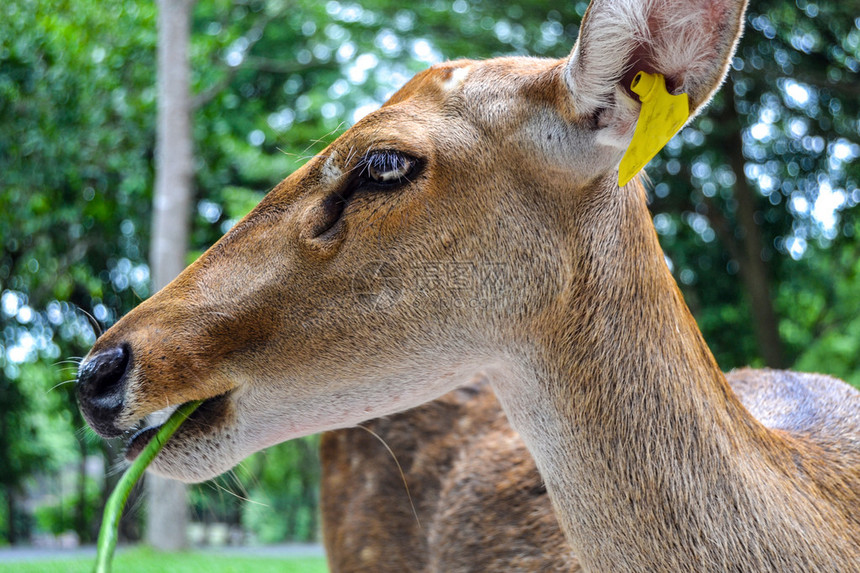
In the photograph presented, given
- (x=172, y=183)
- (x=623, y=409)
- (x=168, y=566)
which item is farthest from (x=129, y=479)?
(x=172, y=183)

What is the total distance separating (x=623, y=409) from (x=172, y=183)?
9299mm

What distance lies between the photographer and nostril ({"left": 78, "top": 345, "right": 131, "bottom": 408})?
1984 millimetres

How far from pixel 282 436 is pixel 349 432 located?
5.09 ft

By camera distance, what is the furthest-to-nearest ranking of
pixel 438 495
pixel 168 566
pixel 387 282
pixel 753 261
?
1. pixel 753 261
2. pixel 168 566
3. pixel 438 495
4. pixel 387 282

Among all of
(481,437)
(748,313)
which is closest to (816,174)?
(748,313)

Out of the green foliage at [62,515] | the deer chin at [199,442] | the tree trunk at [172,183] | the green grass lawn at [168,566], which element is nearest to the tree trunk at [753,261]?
the green grass lawn at [168,566]

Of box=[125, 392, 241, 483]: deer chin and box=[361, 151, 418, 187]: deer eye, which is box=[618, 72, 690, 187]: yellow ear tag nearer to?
box=[361, 151, 418, 187]: deer eye

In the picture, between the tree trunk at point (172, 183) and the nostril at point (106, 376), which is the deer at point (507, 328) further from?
the tree trunk at point (172, 183)

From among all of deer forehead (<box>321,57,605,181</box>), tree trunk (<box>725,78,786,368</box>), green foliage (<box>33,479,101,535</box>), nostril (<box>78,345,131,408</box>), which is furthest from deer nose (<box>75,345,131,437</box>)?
green foliage (<box>33,479,101,535</box>)

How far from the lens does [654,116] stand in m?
1.90

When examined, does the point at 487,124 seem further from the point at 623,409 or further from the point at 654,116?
the point at 623,409

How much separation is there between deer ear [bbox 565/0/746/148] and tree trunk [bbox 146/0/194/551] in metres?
8.77

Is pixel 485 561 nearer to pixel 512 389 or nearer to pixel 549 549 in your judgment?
pixel 549 549

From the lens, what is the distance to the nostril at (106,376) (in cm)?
198
